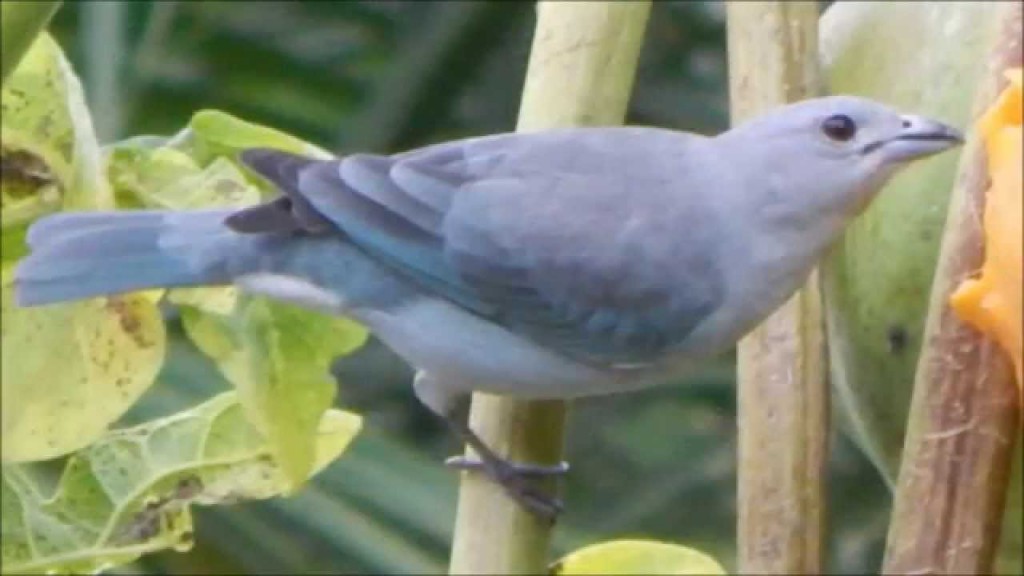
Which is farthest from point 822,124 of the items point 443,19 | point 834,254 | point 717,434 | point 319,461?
point 717,434

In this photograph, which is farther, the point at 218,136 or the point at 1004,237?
the point at 218,136

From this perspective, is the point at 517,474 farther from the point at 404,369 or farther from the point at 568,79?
the point at 404,369

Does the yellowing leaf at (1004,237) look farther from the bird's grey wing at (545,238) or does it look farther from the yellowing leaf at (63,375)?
the bird's grey wing at (545,238)

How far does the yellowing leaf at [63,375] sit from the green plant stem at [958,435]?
19cm

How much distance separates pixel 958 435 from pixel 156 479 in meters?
0.21

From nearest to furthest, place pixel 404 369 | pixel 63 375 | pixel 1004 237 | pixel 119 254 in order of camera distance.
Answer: pixel 1004 237 → pixel 63 375 → pixel 119 254 → pixel 404 369

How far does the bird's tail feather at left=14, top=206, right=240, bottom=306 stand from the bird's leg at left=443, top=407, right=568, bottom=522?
0.11 metres

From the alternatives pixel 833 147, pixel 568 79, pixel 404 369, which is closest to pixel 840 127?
pixel 833 147

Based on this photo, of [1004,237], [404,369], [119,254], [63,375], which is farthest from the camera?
[404,369]

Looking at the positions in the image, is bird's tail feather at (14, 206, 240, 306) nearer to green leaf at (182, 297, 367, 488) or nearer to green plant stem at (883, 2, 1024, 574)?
green leaf at (182, 297, 367, 488)

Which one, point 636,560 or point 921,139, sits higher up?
point 921,139

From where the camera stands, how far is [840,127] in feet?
2.08

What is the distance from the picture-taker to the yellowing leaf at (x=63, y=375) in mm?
448

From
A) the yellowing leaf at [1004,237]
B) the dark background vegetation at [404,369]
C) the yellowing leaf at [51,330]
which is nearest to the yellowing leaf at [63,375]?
the yellowing leaf at [51,330]
